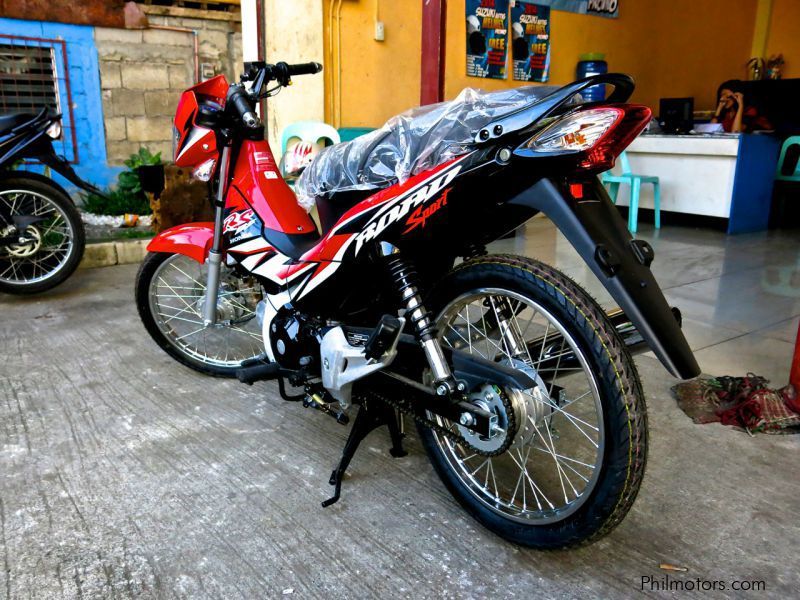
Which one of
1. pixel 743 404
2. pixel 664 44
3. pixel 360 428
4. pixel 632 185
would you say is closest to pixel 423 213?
pixel 360 428

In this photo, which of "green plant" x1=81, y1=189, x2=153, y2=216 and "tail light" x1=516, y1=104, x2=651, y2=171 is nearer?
"tail light" x1=516, y1=104, x2=651, y2=171

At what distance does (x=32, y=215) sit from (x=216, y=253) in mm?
2311

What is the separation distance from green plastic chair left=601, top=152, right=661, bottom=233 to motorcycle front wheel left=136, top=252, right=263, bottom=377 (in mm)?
4482

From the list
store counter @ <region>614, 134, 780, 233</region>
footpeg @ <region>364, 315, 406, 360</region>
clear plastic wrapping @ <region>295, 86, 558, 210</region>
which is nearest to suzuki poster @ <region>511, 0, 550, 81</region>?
store counter @ <region>614, 134, 780, 233</region>

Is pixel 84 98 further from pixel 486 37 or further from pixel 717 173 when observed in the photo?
pixel 717 173

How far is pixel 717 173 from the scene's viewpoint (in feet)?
21.1

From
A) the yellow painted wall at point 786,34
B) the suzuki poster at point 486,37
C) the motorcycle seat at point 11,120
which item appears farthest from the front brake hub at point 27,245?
the yellow painted wall at point 786,34

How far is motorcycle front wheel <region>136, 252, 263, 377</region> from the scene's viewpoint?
2832mm

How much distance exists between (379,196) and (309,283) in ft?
1.35

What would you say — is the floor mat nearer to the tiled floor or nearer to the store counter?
the tiled floor

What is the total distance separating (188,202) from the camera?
5223 millimetres

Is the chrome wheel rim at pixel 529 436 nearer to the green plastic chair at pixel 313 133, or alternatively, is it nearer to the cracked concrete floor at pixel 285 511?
the cracked concrete floor at pixel 285 511

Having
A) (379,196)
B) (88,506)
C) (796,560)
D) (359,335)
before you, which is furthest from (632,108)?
(88,506)

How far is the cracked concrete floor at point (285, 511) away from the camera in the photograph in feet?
5.39
